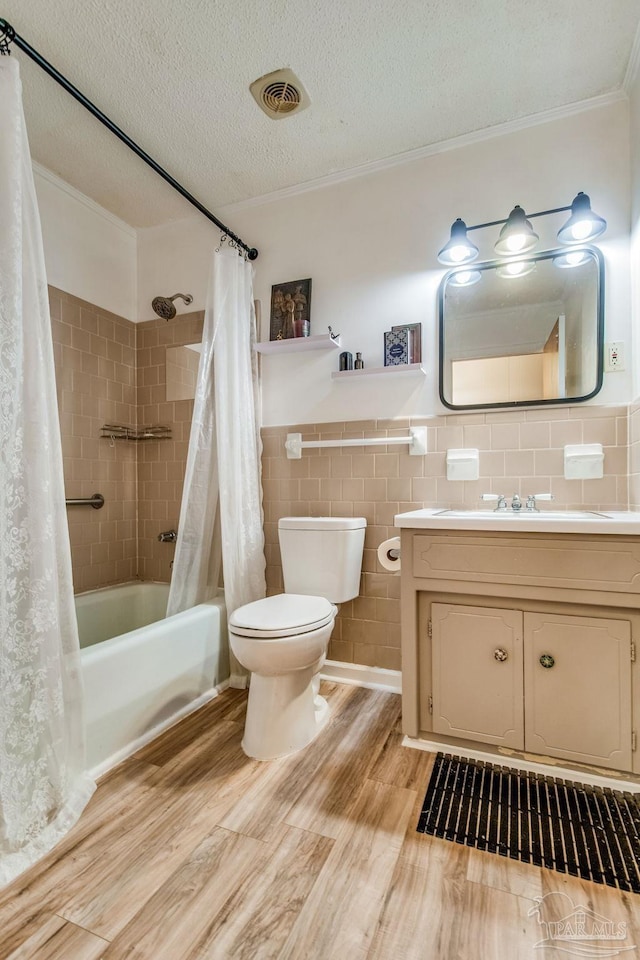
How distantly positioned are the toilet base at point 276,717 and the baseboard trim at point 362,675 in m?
0.57

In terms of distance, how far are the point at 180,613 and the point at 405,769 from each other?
1086 millimetres

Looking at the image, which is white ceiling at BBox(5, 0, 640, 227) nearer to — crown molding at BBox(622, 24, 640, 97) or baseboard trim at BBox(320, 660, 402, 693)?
crown molding at BBox(622, 24, 640, 97)

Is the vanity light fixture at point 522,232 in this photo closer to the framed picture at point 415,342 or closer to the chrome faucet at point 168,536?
the framed picture at point 415,342

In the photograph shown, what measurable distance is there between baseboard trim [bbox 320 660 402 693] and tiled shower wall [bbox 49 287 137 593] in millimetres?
1307

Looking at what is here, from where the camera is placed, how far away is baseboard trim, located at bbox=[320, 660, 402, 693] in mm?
2100

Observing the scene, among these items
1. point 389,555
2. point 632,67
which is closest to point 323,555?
point 389,555

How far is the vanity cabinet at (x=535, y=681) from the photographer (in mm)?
1350

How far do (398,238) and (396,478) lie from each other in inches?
44.9

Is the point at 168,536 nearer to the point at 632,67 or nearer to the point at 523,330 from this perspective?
the point at 523,330

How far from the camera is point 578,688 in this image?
4.53 ft

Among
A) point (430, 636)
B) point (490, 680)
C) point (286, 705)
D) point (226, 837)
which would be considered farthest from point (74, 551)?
point (490, 680)

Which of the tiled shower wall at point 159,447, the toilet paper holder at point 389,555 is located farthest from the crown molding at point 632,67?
the tiled shower wall at point 159,447

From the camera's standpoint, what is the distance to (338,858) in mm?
1146

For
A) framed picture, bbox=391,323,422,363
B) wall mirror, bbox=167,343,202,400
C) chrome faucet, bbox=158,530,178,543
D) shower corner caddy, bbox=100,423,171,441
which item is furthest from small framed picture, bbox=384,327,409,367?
chrome faucet, bbox=158,530,178,543
